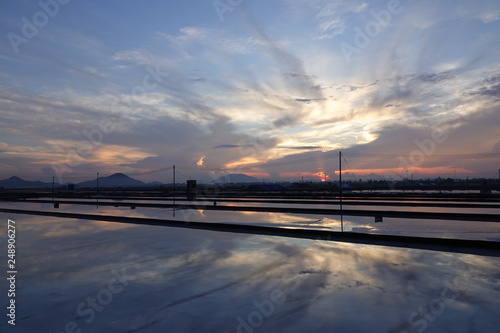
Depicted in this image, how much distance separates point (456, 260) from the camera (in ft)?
31.6

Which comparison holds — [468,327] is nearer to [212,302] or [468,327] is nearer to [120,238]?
[212,302]

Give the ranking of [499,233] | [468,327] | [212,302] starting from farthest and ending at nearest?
[499,233] < [212,302] < [468,327]

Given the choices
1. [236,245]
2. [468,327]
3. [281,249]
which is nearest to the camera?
[468,327]

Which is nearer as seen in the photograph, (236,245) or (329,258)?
(329,258)

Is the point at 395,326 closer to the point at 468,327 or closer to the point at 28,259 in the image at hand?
the point at 468,327

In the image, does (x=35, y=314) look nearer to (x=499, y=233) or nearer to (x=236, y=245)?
(x=236, y=245)

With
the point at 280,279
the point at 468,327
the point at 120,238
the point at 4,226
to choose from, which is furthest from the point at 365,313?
the point at 4,226

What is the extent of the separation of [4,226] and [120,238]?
10371mm

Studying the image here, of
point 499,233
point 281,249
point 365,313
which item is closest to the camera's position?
point 365,313

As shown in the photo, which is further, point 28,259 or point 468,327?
point 28,259

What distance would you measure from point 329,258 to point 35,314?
7.58 m

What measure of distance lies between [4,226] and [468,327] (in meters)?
23.2

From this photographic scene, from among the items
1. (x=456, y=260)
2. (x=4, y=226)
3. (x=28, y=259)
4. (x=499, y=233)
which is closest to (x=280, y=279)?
(x=456, y=260)

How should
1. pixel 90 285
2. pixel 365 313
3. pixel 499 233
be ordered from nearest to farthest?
pixel 365 313, pixel 90 285, pixel 499 233
